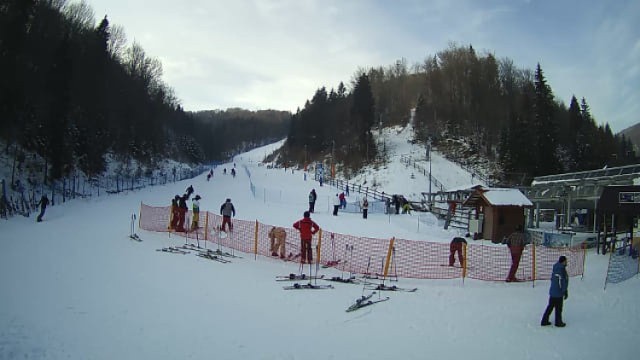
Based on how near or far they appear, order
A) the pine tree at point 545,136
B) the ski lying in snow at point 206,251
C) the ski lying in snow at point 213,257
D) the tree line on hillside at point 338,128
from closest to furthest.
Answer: the ski lying in snow at point 213,257 < the ski lying in snow at point 206,251 < the pine tree at point 545,136 < the tree line on hillside at point 338,128

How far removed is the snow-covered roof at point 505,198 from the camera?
777 inches

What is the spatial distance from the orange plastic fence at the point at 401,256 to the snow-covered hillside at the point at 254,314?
0.76 m

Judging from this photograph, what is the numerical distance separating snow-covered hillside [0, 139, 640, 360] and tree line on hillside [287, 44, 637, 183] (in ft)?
153

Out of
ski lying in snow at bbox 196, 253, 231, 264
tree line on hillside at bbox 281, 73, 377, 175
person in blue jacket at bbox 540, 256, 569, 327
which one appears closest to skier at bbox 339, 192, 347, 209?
ski lying in snow at bbox 196, 253, 231, 264

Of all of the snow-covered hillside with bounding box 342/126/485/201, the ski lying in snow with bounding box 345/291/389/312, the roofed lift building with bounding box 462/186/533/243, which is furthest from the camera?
the snow-covered hillside with bounding box 342/126/485/201

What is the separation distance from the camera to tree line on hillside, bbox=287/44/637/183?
171 feet

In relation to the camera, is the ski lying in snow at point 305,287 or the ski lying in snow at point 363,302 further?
the ski lying in snow at point 305,287

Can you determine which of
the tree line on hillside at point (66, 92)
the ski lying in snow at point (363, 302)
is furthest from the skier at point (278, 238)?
the tree line on hillside at point (66, 92)

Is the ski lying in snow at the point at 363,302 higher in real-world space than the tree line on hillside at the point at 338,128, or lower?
lower

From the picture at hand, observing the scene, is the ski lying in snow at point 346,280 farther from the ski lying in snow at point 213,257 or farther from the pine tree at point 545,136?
the pine tree at point 545,136

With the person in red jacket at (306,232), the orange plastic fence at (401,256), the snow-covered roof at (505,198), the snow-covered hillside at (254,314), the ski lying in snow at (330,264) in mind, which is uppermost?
the snow-covered roof at (505,198)

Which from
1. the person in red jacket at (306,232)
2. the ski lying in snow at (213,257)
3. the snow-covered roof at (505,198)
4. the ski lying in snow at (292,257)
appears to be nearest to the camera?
the person in red jacket at (306,232)

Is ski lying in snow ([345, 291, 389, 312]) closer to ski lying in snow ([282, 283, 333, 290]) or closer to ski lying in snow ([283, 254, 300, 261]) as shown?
ski lying in snow ([282, 283, 333, 290])

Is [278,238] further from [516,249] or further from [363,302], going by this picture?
[516,249]
